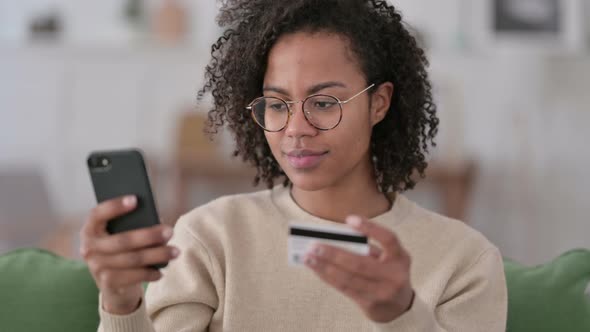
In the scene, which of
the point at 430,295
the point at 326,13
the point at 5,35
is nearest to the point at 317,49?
the point at 326,13

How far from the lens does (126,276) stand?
3.86 ft

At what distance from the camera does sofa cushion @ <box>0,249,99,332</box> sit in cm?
170

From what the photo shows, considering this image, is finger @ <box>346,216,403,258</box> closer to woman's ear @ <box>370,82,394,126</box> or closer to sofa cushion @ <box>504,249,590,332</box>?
woman's ear @ <box>370,82,394,126</box>

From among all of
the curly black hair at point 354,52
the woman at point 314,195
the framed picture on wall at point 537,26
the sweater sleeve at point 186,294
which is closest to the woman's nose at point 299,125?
the woman at point 314,195

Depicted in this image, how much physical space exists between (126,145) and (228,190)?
2.26 ft

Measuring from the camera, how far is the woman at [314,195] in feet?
4.95

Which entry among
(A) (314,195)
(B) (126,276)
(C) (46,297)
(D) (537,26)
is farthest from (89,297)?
(D) (537,26)

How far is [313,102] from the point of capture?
1.49 m

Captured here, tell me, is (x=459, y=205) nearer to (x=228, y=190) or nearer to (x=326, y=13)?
(x=228, y=190)

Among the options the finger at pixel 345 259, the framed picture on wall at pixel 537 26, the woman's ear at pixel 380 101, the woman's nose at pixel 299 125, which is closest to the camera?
the finger at pixel 345 259

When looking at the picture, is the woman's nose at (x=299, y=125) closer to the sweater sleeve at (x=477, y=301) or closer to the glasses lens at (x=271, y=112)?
the glasses lens at (x=271, y=112)

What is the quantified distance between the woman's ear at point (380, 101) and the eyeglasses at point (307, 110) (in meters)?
0.08

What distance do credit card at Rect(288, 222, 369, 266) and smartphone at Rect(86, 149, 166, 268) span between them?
0.57ft

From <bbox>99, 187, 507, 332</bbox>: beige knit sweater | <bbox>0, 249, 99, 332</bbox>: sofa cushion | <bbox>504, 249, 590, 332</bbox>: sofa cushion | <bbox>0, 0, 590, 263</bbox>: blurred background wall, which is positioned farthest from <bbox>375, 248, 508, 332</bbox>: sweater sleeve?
<bbox>0, 0, 590, 263</bbox>: blurred background wall
